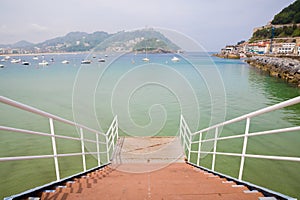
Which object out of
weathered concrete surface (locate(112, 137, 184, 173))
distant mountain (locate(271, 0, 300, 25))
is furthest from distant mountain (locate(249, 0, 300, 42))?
weathered concrete surface (locate(112, 137, 184, 173))

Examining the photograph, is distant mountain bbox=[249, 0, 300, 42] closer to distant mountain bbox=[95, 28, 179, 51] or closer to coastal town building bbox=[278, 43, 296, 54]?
coastal town building bbox=[278, 43, 296, 54]

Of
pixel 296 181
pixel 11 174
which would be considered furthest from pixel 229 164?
pixel 11 174

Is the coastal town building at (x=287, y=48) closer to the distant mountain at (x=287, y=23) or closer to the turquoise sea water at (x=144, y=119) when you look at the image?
the distant mountain at (x=287, y=23)

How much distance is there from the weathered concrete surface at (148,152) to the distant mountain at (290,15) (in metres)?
86.7

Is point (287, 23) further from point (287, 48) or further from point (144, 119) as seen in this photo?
point (144, 119)

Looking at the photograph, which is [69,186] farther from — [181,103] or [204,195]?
[181,103]

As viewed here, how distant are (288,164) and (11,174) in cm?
731

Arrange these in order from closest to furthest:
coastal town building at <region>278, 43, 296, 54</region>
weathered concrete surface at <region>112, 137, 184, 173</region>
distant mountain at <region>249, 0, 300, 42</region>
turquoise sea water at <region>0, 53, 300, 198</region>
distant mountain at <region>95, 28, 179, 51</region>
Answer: distant mountain at <region>95, 28, 179, 51</region>
weathered concrete surface at <region>112, 137, 184, 173</region>
turquoise sea water at <region>0, 53, 300, 198</region>
coastal town building at <region>278, 43, 296, 54</region>
distant mountain at <region>249, 0, 300, 42</region>

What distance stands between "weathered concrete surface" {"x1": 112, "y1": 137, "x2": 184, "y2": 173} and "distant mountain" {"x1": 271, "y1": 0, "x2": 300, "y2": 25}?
284 feet

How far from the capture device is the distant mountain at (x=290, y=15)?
67.6 m

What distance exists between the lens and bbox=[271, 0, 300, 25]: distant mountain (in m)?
67.6

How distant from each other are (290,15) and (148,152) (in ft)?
299

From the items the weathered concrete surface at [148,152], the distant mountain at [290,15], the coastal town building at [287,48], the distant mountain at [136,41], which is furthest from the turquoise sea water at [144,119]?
the distant mountain at [290,15]

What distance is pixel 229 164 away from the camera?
5309 millimetres
